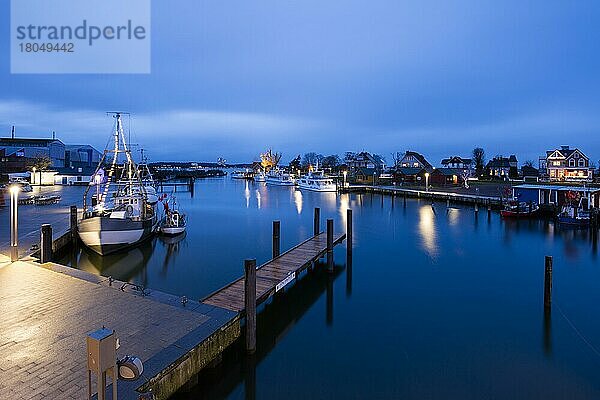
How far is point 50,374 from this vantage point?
220 inches

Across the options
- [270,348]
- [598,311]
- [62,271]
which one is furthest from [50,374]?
[598,311]

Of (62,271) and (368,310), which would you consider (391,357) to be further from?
(62,271)

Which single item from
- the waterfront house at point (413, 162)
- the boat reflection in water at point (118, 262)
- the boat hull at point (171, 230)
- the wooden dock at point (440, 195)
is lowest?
the boat reflection in water at point (118, 262)

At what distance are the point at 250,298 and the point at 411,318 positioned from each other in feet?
17.6

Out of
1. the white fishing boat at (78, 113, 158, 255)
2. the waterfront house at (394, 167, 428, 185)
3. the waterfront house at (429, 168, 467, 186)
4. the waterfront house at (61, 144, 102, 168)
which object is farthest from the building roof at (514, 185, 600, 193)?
the waterfront house at (61, 144, 102, 168)

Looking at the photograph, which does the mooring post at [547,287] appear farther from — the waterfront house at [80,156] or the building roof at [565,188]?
the waterfront house at [80,156]

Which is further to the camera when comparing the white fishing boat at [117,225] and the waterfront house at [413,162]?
the waterfront house at [413,162]

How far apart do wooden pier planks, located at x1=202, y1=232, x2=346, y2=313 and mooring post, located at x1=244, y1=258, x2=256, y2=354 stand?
0.88ft

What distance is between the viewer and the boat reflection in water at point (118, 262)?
51.4ft

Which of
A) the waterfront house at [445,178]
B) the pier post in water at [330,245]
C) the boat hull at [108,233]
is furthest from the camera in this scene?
the waterfront house at [445,178]

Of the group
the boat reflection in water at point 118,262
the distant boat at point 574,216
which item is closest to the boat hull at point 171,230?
the boat reflection in water at point 118,262

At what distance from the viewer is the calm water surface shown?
317 inches

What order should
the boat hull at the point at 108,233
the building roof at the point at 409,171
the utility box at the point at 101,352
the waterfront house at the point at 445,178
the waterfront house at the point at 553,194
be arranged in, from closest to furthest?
the utility box at the point at 101,352 < the boat hull at the point at 108,233 < the waterfront house at the point at 553,194 < the waterfront house at the point at 445,178 < the building roof at the point at 409,171

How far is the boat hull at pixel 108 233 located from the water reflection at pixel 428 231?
13803mm
